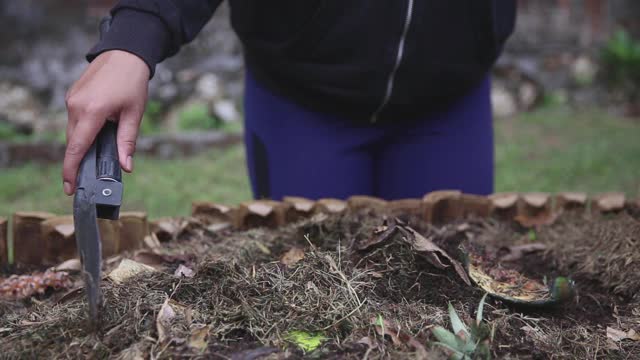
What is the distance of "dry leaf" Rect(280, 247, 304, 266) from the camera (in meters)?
1.57

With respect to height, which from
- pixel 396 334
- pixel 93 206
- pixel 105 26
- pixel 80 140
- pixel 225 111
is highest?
pixel 105 26

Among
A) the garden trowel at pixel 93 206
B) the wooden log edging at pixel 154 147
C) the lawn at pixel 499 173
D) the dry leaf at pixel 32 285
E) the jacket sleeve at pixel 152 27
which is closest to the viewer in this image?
the garden trowel at pixel 93 206

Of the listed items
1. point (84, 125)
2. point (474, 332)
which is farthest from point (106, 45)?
point (474, 332)

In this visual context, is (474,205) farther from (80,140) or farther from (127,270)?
(80,140)

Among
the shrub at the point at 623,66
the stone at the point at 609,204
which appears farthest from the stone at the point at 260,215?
the shrub at the point at 623,66

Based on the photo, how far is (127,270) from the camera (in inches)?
60.5

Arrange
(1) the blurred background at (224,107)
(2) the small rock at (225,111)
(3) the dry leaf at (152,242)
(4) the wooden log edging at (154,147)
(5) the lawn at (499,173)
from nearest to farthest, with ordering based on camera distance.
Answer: (3) the dry leaf at (152,242) → (5) the lawn at (499,173) → (1) the blurred background at (224,107) → (4) the wooden log edging at (154,147) → (2) the small rock at (225,111)

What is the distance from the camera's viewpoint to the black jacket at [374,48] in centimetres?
199

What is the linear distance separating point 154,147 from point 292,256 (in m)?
4.44

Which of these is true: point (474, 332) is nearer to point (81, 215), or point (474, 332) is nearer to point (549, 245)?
point (81, 215)

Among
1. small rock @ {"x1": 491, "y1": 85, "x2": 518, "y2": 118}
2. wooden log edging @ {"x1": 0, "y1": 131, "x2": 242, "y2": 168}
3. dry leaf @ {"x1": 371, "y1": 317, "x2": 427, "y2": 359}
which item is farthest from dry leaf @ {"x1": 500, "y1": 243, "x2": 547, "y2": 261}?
small rock @ {"x1": 491, "y1": 85, "x2": 518, "y2": 118}

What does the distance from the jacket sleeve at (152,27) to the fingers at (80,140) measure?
182 mm

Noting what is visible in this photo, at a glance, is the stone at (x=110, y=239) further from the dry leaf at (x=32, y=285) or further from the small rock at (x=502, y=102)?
the small rock at (x=502, y=102)

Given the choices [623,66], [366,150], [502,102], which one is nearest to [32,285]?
[366,150]
